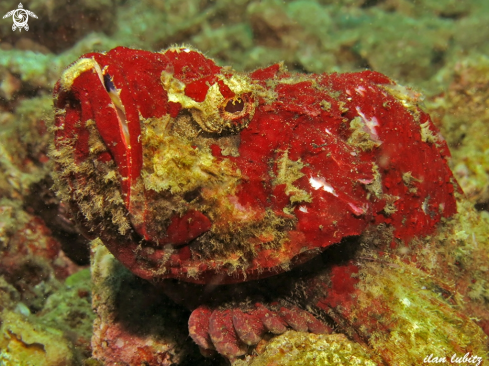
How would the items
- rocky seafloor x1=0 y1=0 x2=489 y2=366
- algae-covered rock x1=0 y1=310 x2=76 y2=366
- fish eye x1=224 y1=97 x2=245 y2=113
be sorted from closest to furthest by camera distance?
1. fish eye x1=224 y1=97 x2=245 y2=113
2. rocky seafloor x1=0 y1=0 x2=489 y2=366
3. algae-covered rock x1=0 y1=310 x2=76 y2=366

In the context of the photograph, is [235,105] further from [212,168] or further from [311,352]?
[311,352]

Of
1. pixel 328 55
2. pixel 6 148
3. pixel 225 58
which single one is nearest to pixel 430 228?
pixel 328 55

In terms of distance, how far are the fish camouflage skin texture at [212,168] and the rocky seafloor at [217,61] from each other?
2.76ft

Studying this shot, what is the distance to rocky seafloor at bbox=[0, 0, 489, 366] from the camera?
3.46 m

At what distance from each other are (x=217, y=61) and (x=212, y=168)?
5.37 metres

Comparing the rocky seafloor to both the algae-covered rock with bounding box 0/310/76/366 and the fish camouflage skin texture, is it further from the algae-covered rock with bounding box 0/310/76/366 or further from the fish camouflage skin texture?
the fish camouflage skin texture

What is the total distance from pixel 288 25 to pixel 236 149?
616cm

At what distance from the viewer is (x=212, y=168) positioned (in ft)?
7.39

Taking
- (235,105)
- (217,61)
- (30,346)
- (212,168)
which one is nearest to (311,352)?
(212,168)

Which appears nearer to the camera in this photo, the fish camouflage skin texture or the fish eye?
the fish camouflage skin texture

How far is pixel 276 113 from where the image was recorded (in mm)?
2551

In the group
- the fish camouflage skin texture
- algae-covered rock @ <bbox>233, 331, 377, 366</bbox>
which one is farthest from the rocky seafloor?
the fish camouflage skin texture

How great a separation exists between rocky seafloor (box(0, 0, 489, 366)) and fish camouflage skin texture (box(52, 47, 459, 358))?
84 cm

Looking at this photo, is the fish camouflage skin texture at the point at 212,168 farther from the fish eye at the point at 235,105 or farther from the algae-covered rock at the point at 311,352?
the algae-covered rock at the point at 311,352
